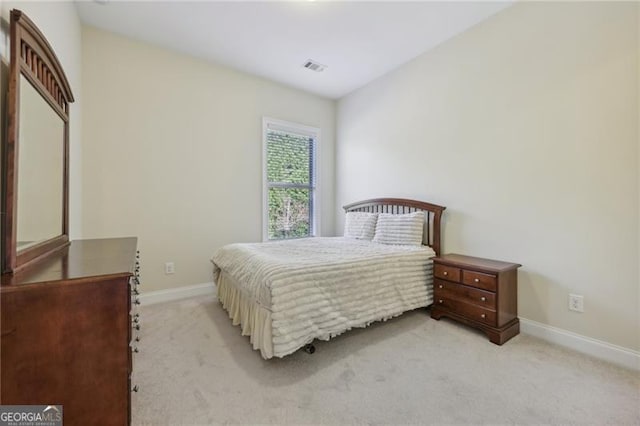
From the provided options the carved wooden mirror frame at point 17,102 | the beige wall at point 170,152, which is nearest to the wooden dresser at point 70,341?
the carved wooden mirror frame at point 17,102

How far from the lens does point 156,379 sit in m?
1.71

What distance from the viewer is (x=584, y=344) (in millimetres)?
2029

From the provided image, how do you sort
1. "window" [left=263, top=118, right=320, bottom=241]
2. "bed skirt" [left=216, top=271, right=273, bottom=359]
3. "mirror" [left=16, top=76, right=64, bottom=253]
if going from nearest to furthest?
"mirror" [left=16, top=76, right=64, bottom=253] < "bed skirt" [left=216, top=271, right=273, bottom=359] < "window" [left=263, top=118, right=320, bottom=241]

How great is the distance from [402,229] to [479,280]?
0.93 meters

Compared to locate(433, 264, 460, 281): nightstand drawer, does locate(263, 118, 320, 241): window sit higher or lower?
higher

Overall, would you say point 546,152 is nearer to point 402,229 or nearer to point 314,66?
point 402,229

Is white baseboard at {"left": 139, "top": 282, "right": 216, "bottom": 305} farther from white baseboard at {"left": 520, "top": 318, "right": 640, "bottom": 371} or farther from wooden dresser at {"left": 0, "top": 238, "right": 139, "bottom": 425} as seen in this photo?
white baseboard at {"left": 520, "top": 318, "right": 640, "bottom": 371}

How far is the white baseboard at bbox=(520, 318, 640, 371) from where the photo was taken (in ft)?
6.04

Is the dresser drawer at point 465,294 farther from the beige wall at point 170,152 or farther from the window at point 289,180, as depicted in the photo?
the beige wall at point 170,152

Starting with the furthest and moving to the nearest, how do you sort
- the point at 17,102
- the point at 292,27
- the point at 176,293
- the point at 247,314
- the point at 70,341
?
the point at 176,293 < the point at 292,27 < the point at 247,314 < the point at 17,102 < the point at 70,341

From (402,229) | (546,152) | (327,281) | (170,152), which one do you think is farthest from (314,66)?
(327,281)

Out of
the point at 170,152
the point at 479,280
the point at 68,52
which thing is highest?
the point at 68,52

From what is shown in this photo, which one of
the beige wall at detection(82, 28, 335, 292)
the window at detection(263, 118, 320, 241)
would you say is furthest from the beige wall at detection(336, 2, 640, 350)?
the beige wall at detection(82, 28, 335, 292)

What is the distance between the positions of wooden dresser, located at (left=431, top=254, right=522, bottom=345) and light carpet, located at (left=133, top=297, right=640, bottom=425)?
125mm
